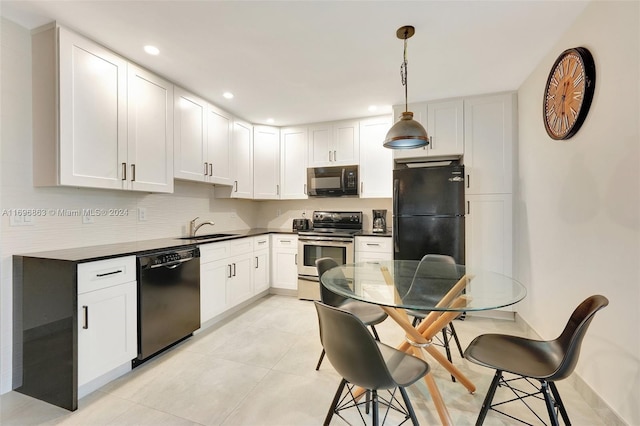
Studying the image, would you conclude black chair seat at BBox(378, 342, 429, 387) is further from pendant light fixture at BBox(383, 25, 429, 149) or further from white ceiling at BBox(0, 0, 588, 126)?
white ceiling at BBox(0, 0, 588, 126)

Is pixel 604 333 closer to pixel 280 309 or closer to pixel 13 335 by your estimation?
pixel 280 309

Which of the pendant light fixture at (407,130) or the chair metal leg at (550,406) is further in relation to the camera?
the pendant light fixture at (407,130)

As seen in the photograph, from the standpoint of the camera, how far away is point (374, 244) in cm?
355

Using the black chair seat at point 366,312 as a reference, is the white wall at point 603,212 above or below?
above

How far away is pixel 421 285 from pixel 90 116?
2.68 metres

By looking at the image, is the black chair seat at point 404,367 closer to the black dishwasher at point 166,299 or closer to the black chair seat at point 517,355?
the black chair seat at point 517,355

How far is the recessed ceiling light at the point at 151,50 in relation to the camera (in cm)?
221

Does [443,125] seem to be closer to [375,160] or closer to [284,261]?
[375,160]

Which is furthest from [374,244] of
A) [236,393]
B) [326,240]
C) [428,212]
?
[236,393]

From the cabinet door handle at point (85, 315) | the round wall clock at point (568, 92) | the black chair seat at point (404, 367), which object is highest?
the round wall clock at point (568, 92)

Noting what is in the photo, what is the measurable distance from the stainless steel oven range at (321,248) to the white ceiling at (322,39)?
174cm

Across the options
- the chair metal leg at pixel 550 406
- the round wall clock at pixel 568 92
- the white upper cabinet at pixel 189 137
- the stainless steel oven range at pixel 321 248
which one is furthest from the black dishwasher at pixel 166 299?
the round wall clock at pixel 568 92

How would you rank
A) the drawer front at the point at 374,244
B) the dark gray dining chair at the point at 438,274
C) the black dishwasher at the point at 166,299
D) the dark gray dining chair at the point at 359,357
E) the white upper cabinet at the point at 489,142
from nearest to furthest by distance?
the dark gray dining chair at the point at 359,357, the dark gray dining chair at the point at 438,274, the black dishwasher at the point at 166,299, the white upper cabinet at the point at 489,142, the drawer front at the point at 374,244

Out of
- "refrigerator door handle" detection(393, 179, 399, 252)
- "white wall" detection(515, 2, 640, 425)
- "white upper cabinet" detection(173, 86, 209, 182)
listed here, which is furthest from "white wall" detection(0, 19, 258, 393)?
"white wall" detection(515, 2, 640, 425)
